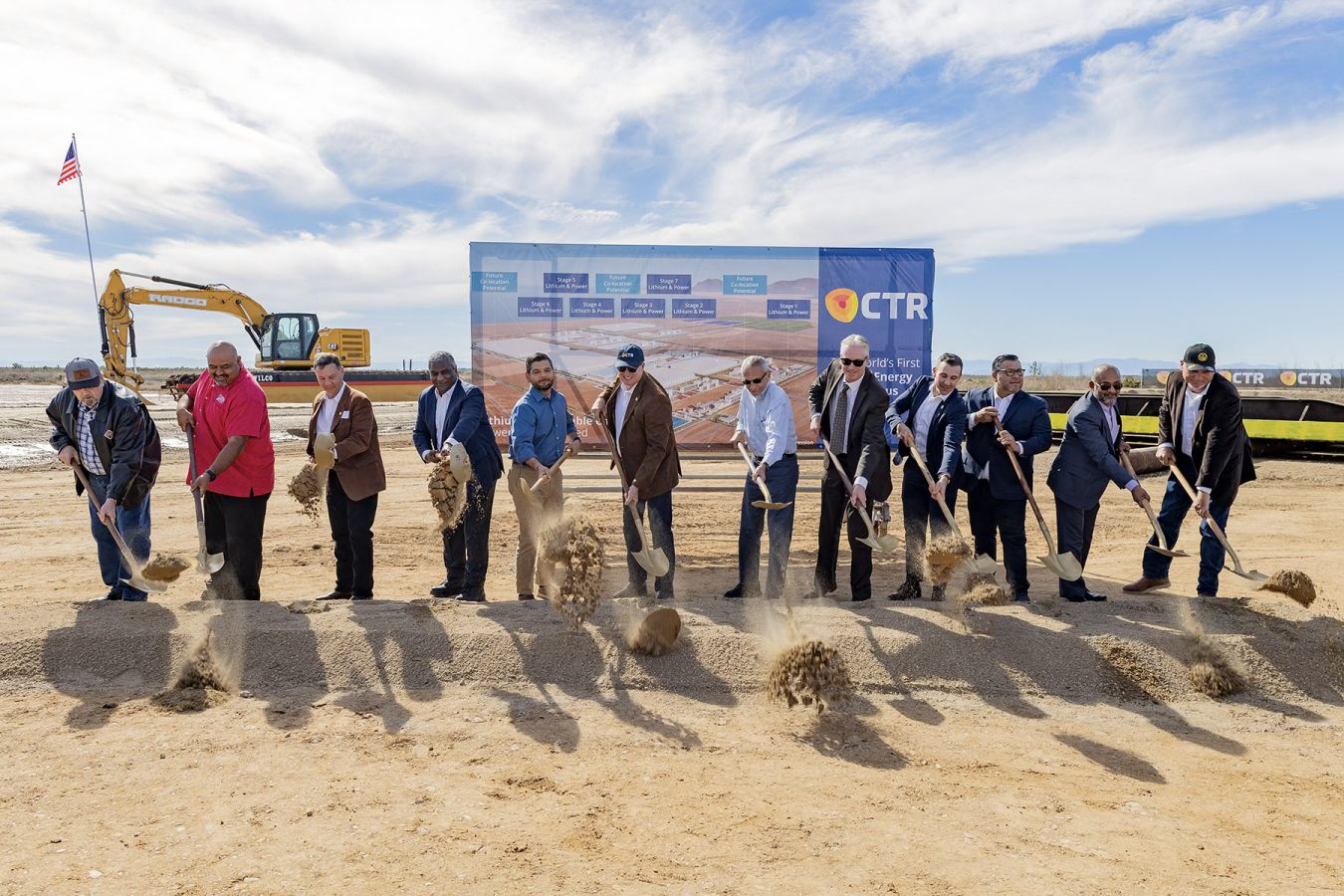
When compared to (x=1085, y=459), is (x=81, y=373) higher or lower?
higher

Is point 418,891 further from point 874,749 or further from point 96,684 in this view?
point 96,684

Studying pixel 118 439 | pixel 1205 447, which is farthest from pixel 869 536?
pixel 118 439

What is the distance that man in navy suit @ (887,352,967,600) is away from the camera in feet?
18.9

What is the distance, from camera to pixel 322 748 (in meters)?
3.79

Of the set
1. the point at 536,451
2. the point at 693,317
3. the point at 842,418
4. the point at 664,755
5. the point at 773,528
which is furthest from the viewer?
the point at 693,317

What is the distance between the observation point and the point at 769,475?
222 inches

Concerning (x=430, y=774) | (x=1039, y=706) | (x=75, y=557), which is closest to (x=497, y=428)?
(x=75, y=557)

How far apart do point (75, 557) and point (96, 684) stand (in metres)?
4.47

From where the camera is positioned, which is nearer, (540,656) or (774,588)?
(540,656)

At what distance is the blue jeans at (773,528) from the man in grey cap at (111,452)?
155 inches

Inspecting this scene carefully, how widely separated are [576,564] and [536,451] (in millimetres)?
1297

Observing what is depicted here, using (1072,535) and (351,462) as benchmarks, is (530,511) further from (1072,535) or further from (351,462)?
(1072,535)

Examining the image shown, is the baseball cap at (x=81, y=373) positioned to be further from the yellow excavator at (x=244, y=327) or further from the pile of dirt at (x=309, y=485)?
the yellow excavator at (x=244, y=327)

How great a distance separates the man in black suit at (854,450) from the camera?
18.0 feet
